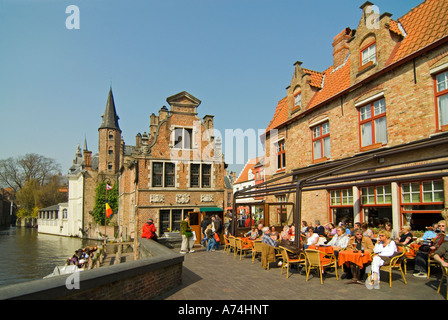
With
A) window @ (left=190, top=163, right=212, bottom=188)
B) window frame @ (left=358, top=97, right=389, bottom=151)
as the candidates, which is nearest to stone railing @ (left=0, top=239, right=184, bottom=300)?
window frame @ (left=358, top=97, right=389, bottom=151)

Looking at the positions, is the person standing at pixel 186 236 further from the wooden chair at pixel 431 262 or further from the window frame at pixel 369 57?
the window frame at pixel 369 57

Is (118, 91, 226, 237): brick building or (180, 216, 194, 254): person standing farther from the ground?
(118, 91, 226, 237): brick building

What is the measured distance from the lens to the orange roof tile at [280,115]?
1770 centimetres

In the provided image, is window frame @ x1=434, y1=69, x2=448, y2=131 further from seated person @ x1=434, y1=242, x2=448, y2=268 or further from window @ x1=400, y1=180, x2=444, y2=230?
seated person @ x1=434, y1=242, x2=448, y2=268

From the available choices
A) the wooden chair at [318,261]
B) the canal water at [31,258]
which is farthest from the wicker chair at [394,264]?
the canal water at [31,258]

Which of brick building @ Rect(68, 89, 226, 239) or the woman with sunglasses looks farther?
brick building @ Rect(68, 89, 226, 239)

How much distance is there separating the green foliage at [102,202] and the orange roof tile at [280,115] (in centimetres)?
3190

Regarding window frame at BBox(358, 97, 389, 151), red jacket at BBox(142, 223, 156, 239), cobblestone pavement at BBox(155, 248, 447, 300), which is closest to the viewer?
cobblestone pavement at BBox(155, 248, 447, 300)

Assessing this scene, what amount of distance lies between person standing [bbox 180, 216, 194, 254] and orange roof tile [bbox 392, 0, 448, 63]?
935cm

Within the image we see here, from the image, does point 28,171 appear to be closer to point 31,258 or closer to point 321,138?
point 31,258

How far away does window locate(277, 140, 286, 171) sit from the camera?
1733 centimetres
